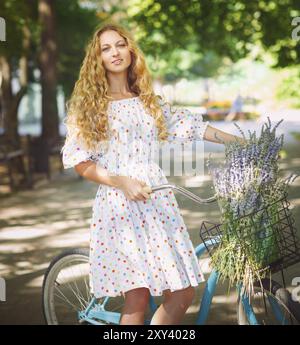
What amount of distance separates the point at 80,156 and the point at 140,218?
42 cm

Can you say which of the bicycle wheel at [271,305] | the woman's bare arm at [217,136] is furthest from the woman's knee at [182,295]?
the woman's bare arm at [217,136]

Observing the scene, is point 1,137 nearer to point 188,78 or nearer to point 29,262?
point 29,262

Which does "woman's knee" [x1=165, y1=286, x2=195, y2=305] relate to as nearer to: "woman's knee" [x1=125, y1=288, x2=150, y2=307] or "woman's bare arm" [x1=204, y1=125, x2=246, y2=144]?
"woman's knee" [x1=125, y1=288, x2=150, y2=307]

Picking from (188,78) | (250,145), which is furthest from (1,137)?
(188,78)

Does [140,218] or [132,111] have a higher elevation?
[132,111]

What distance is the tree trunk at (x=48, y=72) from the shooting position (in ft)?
48.8

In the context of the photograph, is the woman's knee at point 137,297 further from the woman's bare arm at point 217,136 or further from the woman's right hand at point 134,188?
the woman's bare arm at point 217,136

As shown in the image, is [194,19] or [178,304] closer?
[178,304]

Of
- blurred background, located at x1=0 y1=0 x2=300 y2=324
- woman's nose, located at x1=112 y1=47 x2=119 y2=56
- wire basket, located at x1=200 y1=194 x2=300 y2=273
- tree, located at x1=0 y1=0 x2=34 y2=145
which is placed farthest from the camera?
tree, located at x1=0 y1=0 x2=34 y2=145

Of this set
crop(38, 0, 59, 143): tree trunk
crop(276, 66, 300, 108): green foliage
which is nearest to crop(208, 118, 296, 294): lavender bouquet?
crop(38, 0, 59, 143): tree trunk

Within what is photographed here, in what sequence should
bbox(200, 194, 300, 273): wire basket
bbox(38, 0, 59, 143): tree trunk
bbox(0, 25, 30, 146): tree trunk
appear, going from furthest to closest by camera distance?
bbox(38, 0, 59, 143): tree trunk
bbox(0, 25, 30, 146): tree trunk
bbox(200, 194, 300, 273): wire basket

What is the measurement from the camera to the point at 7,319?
431 cm

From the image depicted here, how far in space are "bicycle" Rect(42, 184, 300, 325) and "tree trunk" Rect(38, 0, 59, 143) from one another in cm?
1120

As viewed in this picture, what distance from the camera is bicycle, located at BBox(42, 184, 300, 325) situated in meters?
2.81
